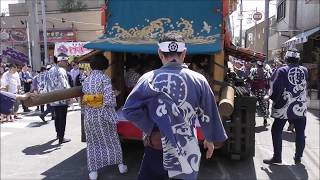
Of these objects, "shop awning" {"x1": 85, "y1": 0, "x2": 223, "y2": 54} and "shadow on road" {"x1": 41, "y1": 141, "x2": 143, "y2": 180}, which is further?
"shop awning" {"x1": 85, "y1": 0, "x2": 223, "y2": 54}

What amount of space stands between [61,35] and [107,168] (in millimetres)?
31921

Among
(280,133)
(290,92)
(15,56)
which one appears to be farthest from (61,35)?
(290,92)

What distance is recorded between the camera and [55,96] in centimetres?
470

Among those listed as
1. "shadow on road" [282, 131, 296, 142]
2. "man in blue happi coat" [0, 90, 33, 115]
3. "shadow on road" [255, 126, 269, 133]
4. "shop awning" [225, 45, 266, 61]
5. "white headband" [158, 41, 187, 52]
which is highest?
"white headband" [158, 41, 187, 52]

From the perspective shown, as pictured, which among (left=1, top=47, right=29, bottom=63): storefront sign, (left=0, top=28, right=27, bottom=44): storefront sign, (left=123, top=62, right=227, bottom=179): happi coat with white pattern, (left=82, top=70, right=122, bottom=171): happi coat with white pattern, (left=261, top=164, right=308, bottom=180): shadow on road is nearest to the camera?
(left=123, top=62, right=227, bottom=179): happi coat with white pattern

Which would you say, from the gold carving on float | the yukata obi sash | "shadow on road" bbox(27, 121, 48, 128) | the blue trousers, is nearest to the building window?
"shadow on road" bbox(27, 121, 48, 128)

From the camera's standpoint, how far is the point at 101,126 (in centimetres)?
544

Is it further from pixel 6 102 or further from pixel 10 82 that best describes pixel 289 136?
pixel 10 82

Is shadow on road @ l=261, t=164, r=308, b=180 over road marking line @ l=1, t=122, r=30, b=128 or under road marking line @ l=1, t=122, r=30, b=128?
over

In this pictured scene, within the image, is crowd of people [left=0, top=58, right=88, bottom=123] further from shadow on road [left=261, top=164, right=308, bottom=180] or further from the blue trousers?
shadow on road [left=261, top=164, right=308, bottom=180]

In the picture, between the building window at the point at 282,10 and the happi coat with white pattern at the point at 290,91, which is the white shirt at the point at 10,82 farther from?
the building window at the point at 282,10

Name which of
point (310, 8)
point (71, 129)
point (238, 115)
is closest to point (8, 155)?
point (71, 129)

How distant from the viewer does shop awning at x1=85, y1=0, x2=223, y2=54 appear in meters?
5.93

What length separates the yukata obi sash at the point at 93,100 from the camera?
17.4ft
